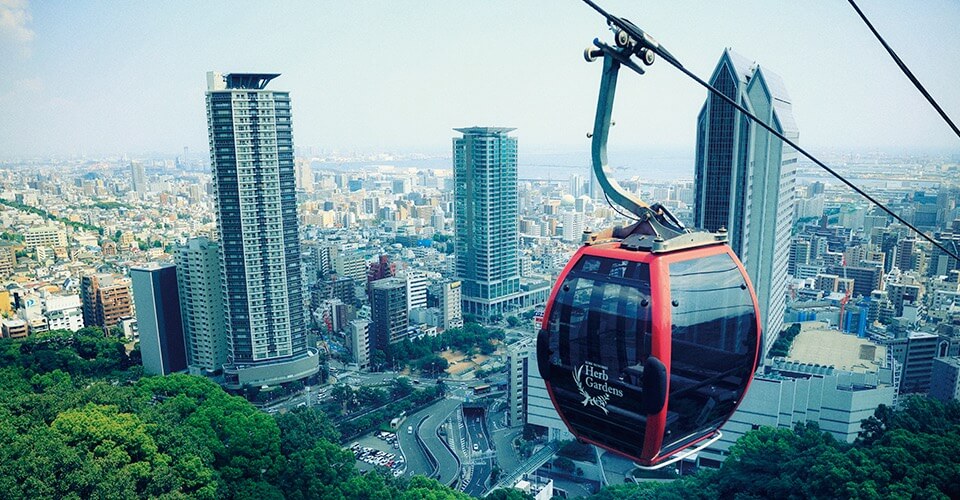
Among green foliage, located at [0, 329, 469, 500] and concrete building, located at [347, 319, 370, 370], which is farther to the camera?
concrete building, located at [347, 319, 370, 370]

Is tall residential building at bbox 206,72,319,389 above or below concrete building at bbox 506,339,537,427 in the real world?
above

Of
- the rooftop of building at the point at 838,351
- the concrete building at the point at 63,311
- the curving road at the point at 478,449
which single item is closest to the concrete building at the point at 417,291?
the curving road at the point at 478,449

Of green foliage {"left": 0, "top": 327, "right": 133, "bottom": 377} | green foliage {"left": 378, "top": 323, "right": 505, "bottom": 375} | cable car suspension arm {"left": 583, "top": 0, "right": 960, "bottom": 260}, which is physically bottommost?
green foliage {"left": 378, "top": 323, "right": 505, "bottom": 375}

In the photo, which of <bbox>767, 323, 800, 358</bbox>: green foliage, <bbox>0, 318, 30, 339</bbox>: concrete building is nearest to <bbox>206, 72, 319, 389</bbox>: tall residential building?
<bbox>0, 318, 30, 339</bbox>: concrete building

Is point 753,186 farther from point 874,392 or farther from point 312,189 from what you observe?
point 312,189

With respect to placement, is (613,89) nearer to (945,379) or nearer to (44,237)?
(945,379)

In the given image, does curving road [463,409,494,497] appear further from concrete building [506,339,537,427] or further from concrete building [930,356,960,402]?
concrete building [930,356,960,402]

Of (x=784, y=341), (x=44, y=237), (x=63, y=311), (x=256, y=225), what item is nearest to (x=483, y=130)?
(x=256, y=225)
